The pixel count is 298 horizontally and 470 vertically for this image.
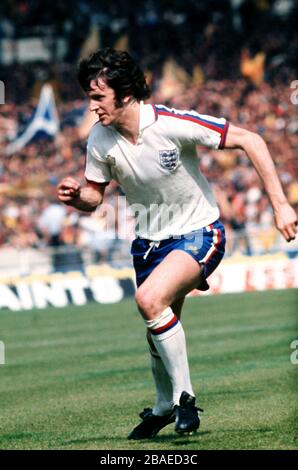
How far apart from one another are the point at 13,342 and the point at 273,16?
72.5ft

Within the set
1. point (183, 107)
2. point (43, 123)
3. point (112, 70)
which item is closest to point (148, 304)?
point (112, 70)

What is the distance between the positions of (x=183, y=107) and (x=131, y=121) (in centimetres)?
2125

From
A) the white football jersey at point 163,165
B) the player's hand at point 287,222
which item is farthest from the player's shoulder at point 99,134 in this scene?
the player's hand at point 287,222

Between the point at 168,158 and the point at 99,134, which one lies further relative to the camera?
the point at 99,134

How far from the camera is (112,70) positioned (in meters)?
6.91

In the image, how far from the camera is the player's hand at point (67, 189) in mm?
6941

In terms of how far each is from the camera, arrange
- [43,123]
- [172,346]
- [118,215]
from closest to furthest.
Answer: [172,346] → [118,215] → [43,123]

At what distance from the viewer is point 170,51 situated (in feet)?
116

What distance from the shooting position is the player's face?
6.90 metres

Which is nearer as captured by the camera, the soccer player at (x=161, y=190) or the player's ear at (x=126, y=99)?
the soccer player at (x=161, y=190)

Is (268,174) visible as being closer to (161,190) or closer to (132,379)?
(161,190)

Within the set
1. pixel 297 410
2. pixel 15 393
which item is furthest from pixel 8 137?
pixel 297 410

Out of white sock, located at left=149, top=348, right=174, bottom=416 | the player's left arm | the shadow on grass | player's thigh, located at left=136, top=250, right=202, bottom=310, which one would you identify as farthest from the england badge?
the shadow on grass

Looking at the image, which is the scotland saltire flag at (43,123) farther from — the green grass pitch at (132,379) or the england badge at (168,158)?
the england badge at (168,158)
